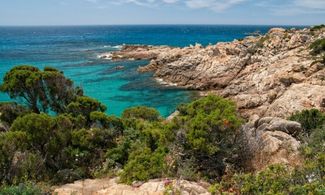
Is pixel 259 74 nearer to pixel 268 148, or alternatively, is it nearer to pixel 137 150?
pixel 268 148

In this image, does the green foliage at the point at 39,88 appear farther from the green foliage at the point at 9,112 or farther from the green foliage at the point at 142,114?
the green foliage at the point at 142,114

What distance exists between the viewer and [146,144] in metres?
14.6

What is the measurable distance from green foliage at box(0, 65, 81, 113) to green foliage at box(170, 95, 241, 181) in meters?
10.1

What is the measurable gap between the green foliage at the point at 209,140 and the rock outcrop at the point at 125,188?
193cm

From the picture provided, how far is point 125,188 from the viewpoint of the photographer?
10680 millimetres

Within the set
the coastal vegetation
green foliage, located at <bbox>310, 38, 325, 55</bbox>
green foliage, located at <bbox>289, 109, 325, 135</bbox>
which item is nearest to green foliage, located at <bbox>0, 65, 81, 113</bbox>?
the coastal vegetation

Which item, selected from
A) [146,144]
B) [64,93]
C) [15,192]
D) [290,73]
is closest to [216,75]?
[290,73]

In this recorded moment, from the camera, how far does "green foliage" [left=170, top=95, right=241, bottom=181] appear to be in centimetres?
1216

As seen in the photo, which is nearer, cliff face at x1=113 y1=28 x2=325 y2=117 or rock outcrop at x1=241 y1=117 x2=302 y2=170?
rock outcrop at x1=241 y1=117 x2=302 y2=170

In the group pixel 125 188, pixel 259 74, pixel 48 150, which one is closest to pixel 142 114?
pixel 48 150

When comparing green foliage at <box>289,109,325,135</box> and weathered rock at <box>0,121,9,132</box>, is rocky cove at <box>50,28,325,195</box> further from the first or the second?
weathered rock at <box>0,121,9,132</box>

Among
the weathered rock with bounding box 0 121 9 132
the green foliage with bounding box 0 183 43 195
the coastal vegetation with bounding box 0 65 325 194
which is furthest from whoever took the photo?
the weathered rock with bounding box 0 121 9 132

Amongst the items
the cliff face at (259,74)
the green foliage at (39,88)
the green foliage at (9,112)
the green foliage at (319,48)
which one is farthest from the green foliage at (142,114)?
the green foliage at (319,48)

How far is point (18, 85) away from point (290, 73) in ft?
83.6
